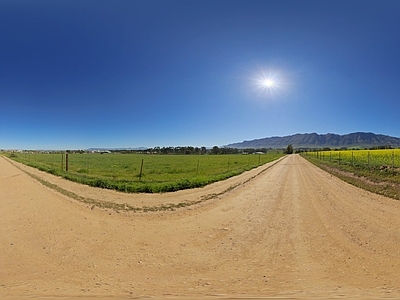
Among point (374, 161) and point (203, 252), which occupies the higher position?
point (374, 161)

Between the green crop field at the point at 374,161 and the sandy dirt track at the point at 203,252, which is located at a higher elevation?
the green crop field at the point at 374,161

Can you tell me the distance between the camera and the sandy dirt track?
4.06 meters

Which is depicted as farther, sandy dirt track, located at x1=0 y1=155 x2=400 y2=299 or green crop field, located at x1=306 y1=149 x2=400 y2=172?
green crop field, located at x1=306 y1=149 x2=400 y2=172

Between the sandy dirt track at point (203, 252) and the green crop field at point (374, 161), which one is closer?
the sandy dirt track at point (203, 252)

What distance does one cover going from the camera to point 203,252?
5.64 meters

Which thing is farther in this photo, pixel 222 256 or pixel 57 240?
pixel 57 240

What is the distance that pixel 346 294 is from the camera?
386cm

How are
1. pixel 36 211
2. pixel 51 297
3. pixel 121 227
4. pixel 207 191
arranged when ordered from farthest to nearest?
pixel 207 191
pixel 36 211
pixel 121 227
pixel 51 297

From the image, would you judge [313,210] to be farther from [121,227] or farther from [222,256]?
[121,227]

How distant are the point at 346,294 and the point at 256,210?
19.3 ft

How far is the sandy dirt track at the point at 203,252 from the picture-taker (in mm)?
4059

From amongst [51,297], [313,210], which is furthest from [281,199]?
[51,297]

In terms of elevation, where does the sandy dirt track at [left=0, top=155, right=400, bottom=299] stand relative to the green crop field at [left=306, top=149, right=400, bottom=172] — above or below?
below

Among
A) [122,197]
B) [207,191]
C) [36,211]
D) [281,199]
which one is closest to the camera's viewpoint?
[36,211]
